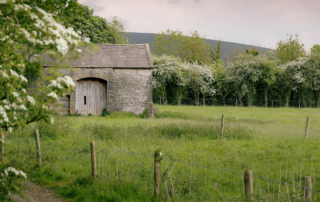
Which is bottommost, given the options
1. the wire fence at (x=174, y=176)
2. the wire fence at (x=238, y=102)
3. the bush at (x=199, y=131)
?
the wire fence at (x=174, y=176)

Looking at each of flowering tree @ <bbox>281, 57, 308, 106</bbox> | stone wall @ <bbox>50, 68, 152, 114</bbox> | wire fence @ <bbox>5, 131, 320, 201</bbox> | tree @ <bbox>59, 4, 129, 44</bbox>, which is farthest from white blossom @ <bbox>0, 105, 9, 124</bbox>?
flowering tree @ <bbox>281, 57, 308, 106</bbox>

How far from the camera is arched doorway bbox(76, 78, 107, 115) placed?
21797mm

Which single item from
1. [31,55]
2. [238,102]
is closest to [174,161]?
[31,55]

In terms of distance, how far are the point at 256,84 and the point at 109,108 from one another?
19.3m

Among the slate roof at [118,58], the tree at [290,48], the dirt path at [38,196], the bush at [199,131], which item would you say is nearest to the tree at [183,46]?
→ the tree at [290,48]

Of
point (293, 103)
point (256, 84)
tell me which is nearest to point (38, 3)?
point (256, 84)

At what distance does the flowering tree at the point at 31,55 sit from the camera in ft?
11.0

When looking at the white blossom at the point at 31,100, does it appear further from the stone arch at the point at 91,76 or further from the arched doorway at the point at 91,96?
the arched doorway at the point at 91,96

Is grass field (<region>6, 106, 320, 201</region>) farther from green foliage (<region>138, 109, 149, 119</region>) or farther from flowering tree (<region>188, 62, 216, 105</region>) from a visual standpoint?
flowering tree (<region>188, 62, 216, 105</region>)

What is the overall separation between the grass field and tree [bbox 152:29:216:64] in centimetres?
4092

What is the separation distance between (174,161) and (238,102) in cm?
2797

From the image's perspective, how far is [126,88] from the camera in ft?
71.9

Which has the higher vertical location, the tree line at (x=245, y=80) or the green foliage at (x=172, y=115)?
the tree line at (x=245, y=80)

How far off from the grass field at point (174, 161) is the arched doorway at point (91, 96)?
9.82 m
